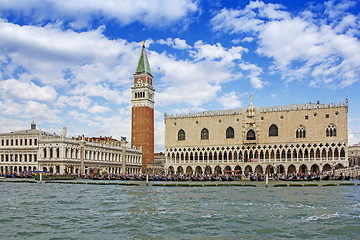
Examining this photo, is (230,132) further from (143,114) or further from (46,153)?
(46,153)

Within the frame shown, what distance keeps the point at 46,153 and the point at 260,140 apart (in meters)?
35.7

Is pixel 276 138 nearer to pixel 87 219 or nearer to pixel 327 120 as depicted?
pixel 327 120

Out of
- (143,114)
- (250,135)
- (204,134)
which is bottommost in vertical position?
(250,135)

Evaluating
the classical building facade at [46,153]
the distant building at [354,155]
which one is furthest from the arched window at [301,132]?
the distant building at [354,155]

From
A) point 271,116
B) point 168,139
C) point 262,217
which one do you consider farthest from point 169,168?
point 262,217

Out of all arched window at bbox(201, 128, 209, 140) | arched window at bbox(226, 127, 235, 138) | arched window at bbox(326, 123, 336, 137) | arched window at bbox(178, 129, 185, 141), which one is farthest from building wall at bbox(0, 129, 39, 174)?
arched window at bbox(326, 123, 336, 137)

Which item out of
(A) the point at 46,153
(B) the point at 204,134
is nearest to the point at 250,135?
(B) the point at 204,134

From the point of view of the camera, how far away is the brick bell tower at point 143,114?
89562mm

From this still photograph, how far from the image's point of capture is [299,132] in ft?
220

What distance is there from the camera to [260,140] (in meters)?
69.6

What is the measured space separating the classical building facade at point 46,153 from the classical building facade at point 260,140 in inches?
567

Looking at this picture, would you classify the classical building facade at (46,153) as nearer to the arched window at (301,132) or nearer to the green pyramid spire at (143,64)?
the green pyramid spire at (143,64)

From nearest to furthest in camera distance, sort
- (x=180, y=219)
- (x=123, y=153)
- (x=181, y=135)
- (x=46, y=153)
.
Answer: (x=180, y=219) → (x=46, y=153) → (x=181, y=135) → (x=123, y=153)

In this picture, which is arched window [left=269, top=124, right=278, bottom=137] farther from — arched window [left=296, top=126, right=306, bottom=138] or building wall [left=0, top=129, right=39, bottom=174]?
building wall [left=0, top=129, right=39, bottom=174]
